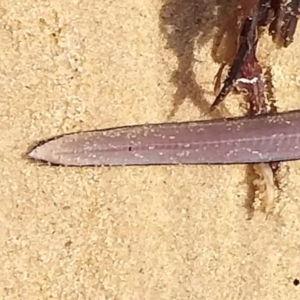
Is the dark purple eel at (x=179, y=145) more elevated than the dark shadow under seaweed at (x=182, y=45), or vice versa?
the dark shadow under seaweed at (x=182, y=45)

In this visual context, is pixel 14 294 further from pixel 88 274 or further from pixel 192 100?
pixel 192 100

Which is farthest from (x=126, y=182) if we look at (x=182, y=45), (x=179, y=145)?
(x=182, y=45)

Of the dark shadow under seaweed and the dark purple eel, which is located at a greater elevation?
the dark shadow under seaweed

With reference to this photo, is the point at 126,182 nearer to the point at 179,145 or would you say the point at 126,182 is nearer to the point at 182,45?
the point at 179,145

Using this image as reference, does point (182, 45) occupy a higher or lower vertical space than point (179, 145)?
higher
